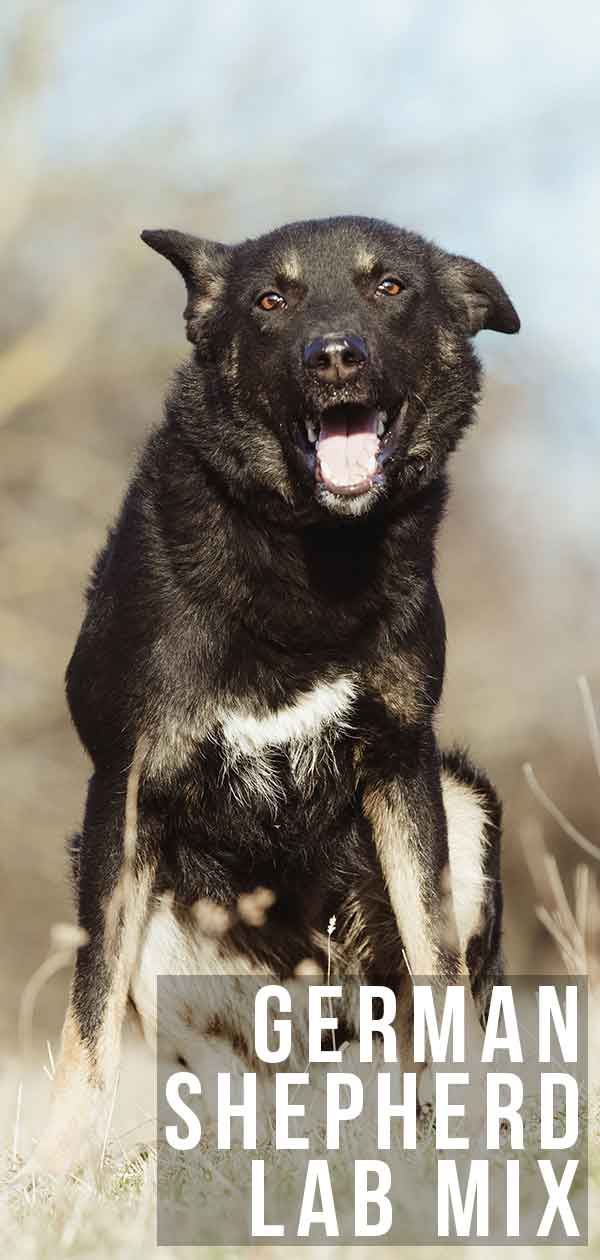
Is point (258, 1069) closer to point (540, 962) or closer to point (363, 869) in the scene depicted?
point (363, 869)

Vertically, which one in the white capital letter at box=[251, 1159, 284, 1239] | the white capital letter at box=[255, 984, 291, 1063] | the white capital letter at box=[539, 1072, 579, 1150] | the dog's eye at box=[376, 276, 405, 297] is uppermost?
the dog's eye at box=[376, 276, 405, 297]

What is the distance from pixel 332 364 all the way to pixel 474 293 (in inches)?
41.0

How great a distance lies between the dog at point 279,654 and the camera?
14.1 feet

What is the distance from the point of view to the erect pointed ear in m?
5.00

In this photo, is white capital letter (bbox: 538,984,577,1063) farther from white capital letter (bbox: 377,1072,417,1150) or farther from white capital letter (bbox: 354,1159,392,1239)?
white capital letter (bbox: 354,1159,392,1239)

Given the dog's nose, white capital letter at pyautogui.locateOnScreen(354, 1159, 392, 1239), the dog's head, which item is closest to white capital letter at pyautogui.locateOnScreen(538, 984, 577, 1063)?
white capital letter at pyautogui.locateOnScreen(354, 1159, 392, 1239)

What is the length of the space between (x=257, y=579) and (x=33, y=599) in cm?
1314

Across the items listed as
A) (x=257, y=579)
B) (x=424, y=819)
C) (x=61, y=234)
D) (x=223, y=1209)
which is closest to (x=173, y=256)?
(x=257, y=579)

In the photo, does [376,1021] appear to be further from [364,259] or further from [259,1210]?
[364,259]

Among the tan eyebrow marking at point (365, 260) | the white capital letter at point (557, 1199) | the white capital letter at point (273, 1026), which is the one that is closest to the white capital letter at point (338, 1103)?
the white capital letter at point (273, 1026)

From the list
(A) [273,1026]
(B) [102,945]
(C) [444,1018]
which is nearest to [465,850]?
(C) [444,1018]

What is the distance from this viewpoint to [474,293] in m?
5.06

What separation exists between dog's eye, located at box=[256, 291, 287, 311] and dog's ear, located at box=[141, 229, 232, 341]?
318mm

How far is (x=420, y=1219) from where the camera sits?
9.42 feet
